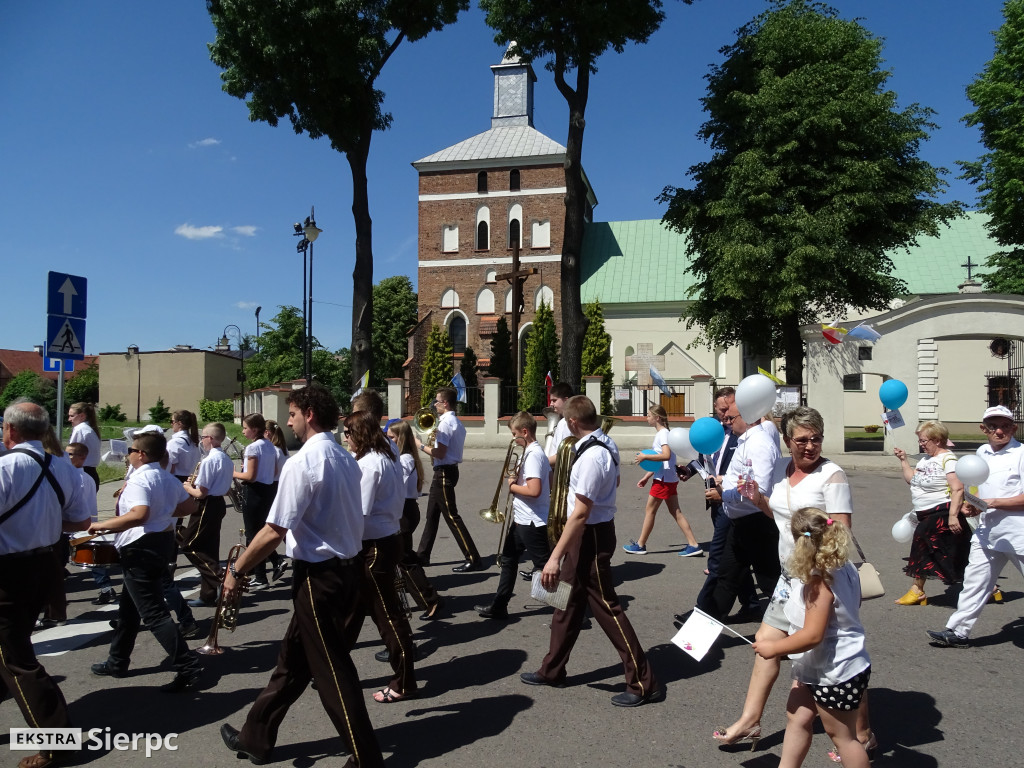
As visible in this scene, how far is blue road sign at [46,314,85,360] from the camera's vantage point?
805 cm

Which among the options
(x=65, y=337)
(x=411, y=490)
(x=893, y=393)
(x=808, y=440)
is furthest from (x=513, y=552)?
(x=65, y=337)

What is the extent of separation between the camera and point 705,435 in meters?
6.09

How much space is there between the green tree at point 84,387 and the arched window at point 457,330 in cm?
4863

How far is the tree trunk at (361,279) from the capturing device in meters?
20.2

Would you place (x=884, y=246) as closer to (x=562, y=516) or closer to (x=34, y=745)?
(x=562, y=516)

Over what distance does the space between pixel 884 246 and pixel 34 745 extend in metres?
25.3

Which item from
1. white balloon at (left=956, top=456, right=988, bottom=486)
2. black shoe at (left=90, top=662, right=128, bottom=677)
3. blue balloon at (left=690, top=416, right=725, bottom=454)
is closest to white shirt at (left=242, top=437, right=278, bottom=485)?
black shoe at (left=90, top=662, right=128, bottom=677)

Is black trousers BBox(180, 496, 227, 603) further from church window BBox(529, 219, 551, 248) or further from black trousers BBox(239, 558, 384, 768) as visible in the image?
church window BBox(529, 219, 551, 248)

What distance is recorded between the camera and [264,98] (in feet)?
67.2

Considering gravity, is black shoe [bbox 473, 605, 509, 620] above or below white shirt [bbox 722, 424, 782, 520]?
below

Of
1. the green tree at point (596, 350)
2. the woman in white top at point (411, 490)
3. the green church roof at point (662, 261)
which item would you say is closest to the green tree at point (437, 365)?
the green tree at point (596, 350)

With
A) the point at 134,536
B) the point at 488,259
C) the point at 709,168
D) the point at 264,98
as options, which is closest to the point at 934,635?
the point at 134,536

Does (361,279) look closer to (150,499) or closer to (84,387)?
(150,499)

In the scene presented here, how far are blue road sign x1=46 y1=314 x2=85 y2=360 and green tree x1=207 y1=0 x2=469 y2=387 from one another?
1159cm
